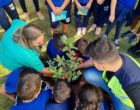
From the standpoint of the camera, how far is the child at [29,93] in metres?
1.48

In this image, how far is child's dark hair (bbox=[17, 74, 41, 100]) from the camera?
1476 mm

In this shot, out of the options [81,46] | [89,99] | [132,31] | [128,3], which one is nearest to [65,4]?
[81,46]

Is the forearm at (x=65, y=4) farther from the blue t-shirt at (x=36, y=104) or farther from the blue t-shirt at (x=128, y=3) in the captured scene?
the blue t-shirt at (x=36, y=104)

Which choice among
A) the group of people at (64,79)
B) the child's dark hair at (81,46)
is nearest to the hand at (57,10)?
the group of people at (64,79)

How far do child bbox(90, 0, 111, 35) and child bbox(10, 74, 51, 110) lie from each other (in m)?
2.27

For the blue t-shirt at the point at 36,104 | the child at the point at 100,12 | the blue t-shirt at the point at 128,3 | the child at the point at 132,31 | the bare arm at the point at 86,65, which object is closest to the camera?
the blue t-shirt at the point at 36,104

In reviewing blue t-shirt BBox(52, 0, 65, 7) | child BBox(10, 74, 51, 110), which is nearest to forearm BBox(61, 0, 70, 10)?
blue t-shirt BBox(52, 0, 65, 7)

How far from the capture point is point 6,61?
74.3 inches

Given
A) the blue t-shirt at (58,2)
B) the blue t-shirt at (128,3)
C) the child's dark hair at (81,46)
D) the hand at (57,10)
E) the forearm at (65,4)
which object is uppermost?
the blue t-shirt at (58,2)

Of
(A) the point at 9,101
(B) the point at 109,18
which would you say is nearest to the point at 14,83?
(A) the point at 9,101

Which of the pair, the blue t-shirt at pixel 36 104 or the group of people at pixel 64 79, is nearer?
the group of people at pixel 64 79

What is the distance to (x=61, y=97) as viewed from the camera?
5.26ft

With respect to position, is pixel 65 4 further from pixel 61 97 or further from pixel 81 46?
pixel 61 97

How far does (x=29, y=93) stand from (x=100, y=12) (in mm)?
2579
